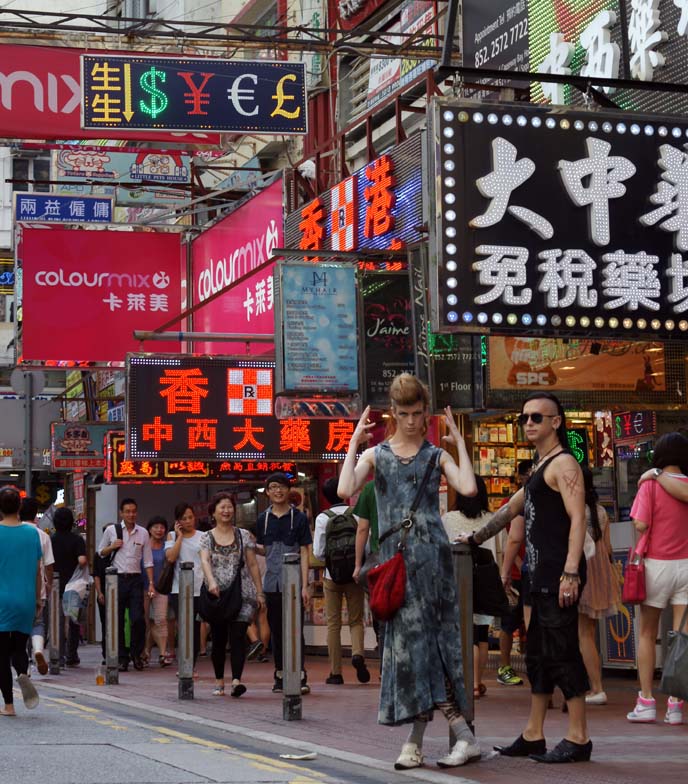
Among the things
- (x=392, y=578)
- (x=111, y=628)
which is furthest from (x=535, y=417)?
(x=111, y=628)

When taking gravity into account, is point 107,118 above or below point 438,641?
above

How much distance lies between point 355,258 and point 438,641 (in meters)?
7.69

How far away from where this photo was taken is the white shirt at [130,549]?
1880 cm

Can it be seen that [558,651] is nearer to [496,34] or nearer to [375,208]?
[375,208]

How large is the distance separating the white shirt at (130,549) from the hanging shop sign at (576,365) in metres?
5.84

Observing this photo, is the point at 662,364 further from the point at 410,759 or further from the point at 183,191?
the point at 183,191

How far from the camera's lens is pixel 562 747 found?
27.6ft

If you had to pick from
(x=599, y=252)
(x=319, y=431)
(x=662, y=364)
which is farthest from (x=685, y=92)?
(x=319, y=431)

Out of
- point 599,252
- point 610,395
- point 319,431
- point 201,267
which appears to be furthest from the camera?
point 201,267

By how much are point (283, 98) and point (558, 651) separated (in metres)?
10.7

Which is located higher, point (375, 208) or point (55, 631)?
point (375, 208)

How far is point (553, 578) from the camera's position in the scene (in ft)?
27.6

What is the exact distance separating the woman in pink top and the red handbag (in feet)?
9.60

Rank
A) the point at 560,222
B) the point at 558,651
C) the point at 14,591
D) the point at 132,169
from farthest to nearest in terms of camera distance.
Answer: the point at 132,169
the point at 560,222
the point at 14,591
the point at 558,651
